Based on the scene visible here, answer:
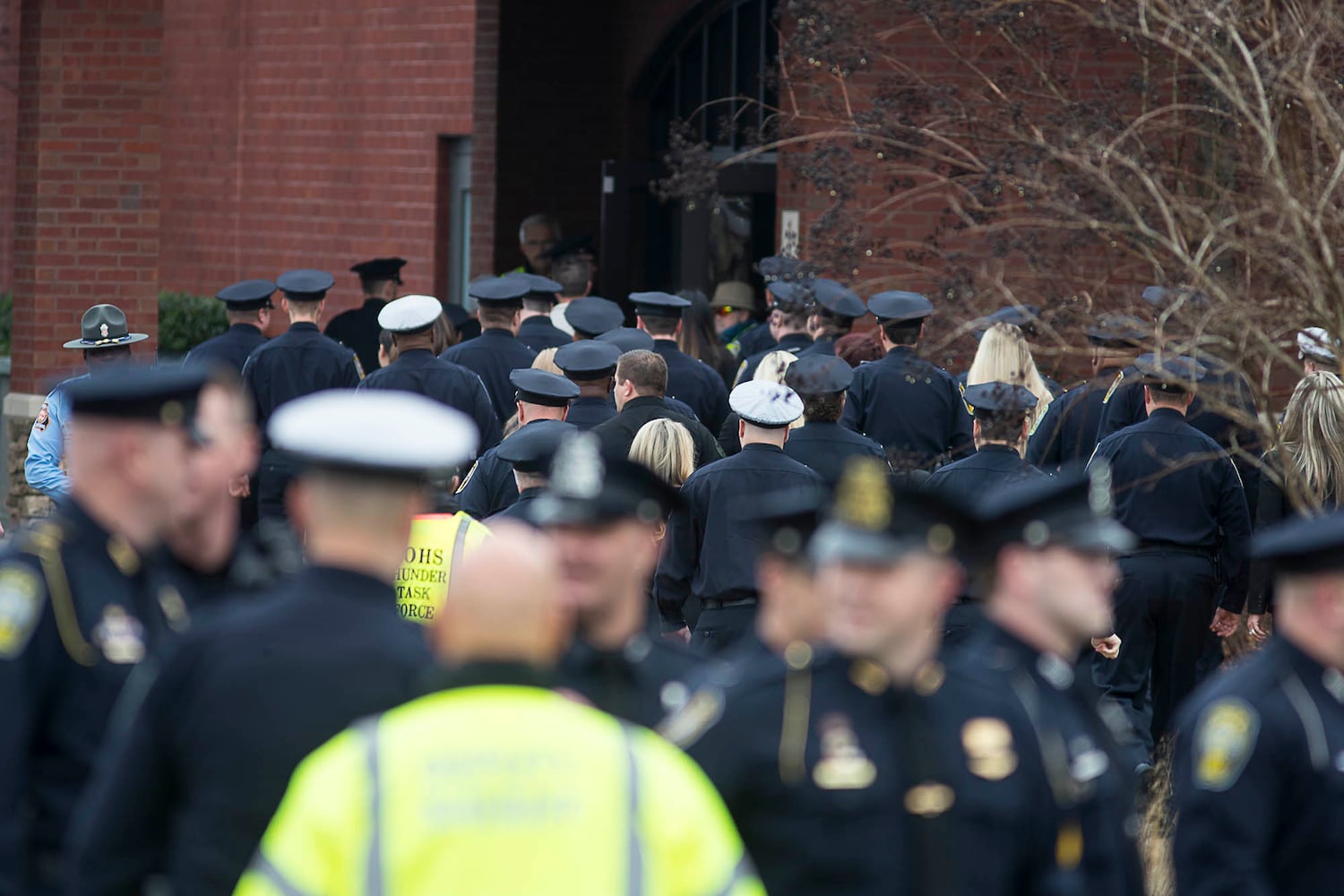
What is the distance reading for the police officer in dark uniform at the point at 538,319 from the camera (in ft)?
37.4

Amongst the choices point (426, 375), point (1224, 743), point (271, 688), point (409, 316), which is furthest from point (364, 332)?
point (271, 688)

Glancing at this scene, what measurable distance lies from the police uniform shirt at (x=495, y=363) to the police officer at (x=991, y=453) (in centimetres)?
355

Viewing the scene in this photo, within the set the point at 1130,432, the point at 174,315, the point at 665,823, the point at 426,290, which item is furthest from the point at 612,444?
the point at 174,315

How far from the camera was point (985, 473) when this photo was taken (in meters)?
7.58

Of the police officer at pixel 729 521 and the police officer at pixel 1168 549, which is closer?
the police officer at pixel 729 521

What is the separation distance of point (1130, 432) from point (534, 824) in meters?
6.25

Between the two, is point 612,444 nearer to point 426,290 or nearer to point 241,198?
point 426,290

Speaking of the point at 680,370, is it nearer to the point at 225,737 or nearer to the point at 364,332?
the point at 364,332

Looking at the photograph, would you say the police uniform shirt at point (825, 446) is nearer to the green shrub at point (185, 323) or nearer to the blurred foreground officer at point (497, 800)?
the blurred foreground officer at point (497, 800)

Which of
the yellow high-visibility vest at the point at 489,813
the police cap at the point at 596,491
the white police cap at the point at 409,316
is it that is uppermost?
the white police cap at the point at 409,316

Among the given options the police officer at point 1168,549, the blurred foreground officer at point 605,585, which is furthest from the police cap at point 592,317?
the blurred foreground officer at point 605,585

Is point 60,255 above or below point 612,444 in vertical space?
above

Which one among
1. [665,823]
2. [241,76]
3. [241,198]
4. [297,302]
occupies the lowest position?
[665,823]

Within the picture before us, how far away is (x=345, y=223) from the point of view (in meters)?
17.1
